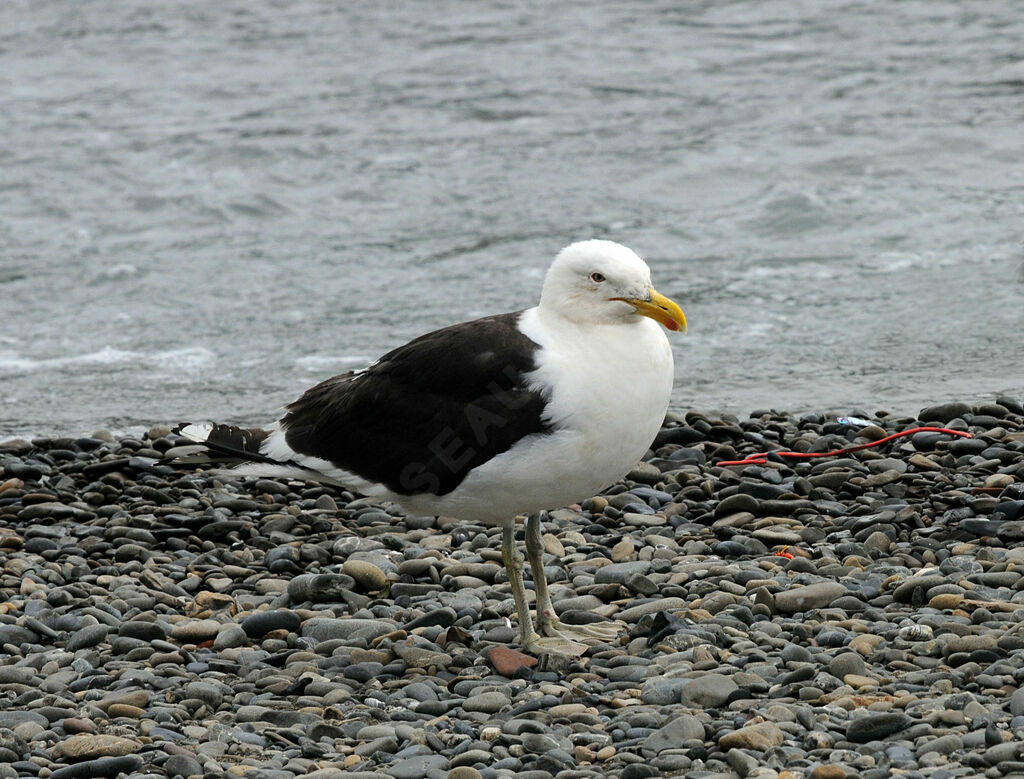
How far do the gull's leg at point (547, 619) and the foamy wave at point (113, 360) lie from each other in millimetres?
6039

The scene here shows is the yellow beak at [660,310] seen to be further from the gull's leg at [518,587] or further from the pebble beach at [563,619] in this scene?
the pebble beach at [563,619]

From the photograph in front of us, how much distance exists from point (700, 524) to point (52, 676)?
117 inches

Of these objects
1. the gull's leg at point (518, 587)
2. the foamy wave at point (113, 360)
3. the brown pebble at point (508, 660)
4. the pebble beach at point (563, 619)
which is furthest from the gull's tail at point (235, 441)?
the foamy wave at point (113, 360)

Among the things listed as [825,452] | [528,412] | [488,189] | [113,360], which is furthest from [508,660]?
[488,189]

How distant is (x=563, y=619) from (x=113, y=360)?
6.77m

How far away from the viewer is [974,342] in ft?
35.7

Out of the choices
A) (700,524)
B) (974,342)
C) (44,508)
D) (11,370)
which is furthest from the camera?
(11,370)

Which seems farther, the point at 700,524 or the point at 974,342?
the point at 974,342

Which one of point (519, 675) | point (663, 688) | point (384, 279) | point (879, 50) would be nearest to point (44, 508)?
point (519, 675)

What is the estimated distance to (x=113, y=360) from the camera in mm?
→ 11820

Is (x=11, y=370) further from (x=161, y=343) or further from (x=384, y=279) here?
(x=384, y=279)

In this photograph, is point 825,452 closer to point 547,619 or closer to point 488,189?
point 547,619

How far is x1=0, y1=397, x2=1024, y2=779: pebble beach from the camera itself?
4715 mm

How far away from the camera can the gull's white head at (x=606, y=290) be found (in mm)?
5520
